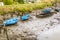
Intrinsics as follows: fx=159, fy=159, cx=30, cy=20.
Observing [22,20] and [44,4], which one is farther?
[44,4]

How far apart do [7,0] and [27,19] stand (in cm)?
338

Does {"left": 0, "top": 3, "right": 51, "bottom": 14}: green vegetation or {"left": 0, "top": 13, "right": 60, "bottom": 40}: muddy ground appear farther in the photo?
{"left": 0, "top": 3, "right": 51, "bottom": 14}: green vegetation

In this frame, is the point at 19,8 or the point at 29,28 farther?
the point at 19,8

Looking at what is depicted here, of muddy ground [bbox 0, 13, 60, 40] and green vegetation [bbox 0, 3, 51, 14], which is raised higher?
green vegetation [bbox 0, 3, 51, 14]

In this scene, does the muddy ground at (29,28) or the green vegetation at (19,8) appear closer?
the muddy ground at (29,28)

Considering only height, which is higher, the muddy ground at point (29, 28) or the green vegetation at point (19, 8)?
the green vegetation at point (19, 8)

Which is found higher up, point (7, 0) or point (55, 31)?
point (7, 0)

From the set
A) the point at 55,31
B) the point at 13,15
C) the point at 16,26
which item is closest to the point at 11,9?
the point at 13,15

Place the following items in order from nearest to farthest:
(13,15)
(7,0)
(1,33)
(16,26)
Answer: (1,33)
(16,26)
(13,15)
(7,0)

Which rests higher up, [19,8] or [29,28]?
[19,8]

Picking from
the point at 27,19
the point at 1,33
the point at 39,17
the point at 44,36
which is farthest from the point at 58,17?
the point at 1,33

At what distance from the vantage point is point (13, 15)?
1401 centimetres

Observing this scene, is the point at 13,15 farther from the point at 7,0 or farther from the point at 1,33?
the point at 1,33

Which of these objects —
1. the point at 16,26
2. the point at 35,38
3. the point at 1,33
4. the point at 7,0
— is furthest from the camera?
the point at 7,0
